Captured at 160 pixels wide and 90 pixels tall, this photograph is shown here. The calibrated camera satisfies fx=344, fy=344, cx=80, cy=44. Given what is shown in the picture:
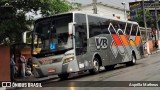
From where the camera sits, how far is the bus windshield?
56.5ft

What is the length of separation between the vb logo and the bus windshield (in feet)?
9.53

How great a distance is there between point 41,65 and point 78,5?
6.66 meters

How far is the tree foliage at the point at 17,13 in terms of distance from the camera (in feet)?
60.0

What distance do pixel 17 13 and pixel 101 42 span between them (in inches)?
204

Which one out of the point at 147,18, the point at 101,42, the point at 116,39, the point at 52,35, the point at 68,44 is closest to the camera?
the point at 68,44

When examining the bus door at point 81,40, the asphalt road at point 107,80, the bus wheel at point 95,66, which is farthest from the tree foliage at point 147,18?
the asphalt road at point 107,80

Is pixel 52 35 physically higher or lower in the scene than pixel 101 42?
higher

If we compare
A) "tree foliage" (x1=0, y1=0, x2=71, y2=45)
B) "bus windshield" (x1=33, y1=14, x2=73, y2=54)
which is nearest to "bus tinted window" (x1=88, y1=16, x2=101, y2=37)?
"bus windshield" (x1=33, y1=14, x2=73, y2=54)

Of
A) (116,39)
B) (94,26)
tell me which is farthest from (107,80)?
(116,39)

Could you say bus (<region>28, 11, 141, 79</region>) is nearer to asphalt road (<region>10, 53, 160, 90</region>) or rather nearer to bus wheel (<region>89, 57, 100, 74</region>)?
bus wheel (<region>89, 57, 100, 74</region>)

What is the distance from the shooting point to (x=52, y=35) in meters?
17.4

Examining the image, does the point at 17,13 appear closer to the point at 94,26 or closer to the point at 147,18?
the point at 94,26

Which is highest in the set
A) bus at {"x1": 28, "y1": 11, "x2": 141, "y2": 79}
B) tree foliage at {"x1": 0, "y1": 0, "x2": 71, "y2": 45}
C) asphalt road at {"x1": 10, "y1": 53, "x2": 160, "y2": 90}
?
tree foliage at {"x1": 0, "y1": 0, "x2": 71, "y2": 45}

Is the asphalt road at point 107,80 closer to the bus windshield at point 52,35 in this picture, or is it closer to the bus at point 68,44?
the bus at point 68,44
